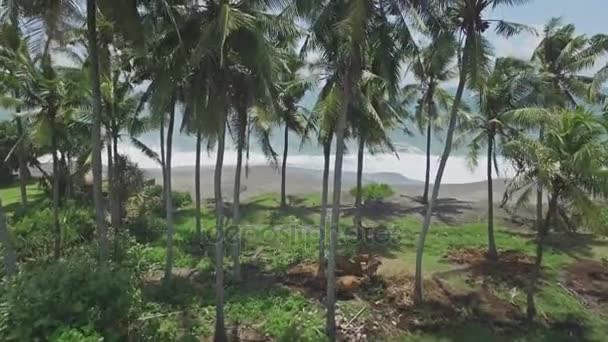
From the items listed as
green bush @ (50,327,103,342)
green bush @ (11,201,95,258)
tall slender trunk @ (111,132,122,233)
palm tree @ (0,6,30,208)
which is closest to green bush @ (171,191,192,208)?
tall slender trunk @ (111,132,122,233)

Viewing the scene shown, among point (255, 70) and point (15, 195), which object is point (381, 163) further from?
point (255, 70)

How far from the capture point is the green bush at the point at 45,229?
19.9 metres

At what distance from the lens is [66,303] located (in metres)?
8.92

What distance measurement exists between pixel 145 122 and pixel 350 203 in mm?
13183

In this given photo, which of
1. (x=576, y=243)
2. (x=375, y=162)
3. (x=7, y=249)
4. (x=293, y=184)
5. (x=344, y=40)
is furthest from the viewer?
(x=375, y=162)

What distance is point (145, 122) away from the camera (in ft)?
68.7

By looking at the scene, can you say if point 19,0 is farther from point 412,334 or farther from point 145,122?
point 412,334

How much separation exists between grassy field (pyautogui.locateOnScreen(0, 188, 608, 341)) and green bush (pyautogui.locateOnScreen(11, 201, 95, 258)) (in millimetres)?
2526

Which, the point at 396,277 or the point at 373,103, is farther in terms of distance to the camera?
the point at 373,103

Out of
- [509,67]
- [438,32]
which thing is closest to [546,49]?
[509,67]

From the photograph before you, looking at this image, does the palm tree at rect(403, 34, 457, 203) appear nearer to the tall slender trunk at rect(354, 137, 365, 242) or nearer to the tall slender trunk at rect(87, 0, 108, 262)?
the tall slender trunk at rect(354, 137, 365, 242)

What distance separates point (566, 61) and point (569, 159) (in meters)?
10.5

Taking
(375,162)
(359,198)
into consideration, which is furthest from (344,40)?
(375,162)

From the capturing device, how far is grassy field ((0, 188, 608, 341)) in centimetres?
1463
